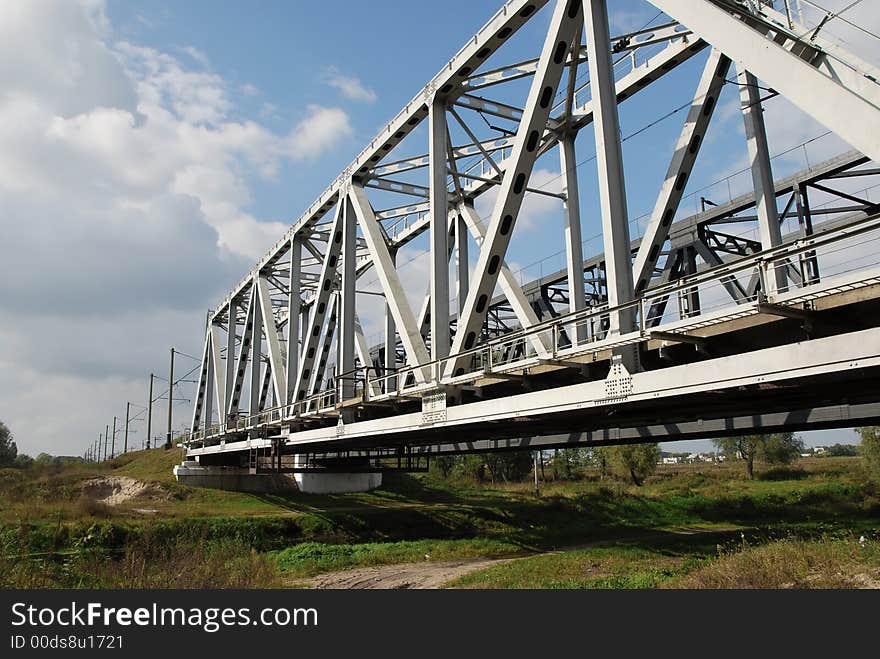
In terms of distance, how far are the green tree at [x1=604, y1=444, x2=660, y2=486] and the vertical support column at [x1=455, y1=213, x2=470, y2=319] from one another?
141 ft

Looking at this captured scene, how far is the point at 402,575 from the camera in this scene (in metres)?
26.3

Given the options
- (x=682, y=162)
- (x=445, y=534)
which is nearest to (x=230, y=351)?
(x=445, y=534)

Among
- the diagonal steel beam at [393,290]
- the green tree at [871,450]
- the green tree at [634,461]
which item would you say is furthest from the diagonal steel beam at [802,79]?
the green tree at [634,461]

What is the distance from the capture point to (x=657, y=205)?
14.8 meters

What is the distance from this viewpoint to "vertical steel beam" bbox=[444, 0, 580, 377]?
14.2 metres

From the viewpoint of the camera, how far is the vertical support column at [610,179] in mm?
11898

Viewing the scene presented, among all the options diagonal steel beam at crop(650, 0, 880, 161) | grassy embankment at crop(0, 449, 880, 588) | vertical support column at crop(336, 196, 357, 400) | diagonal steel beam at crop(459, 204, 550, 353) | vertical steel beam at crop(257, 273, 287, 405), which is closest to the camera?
diagonal steel beam at crop(650, 0, 880, 161)

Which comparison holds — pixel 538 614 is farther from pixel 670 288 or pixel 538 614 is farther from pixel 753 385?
pixel 670 288

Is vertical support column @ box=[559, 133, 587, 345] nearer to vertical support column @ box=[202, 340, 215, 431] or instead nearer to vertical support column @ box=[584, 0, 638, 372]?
vertical support column @ box=[584, 0, 638, 372]

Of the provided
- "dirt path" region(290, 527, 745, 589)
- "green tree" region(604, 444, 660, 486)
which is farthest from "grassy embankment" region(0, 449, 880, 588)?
"green tree" region(604, 444, 660, 486)

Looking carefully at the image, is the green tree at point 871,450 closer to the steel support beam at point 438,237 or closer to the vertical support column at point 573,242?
the vertical support column at point 573,242

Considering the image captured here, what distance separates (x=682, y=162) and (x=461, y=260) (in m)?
11.9

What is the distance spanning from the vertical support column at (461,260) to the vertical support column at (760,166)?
12044 millimetres

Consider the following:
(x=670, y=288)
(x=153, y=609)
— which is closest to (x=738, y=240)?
(x=670, y=288)
